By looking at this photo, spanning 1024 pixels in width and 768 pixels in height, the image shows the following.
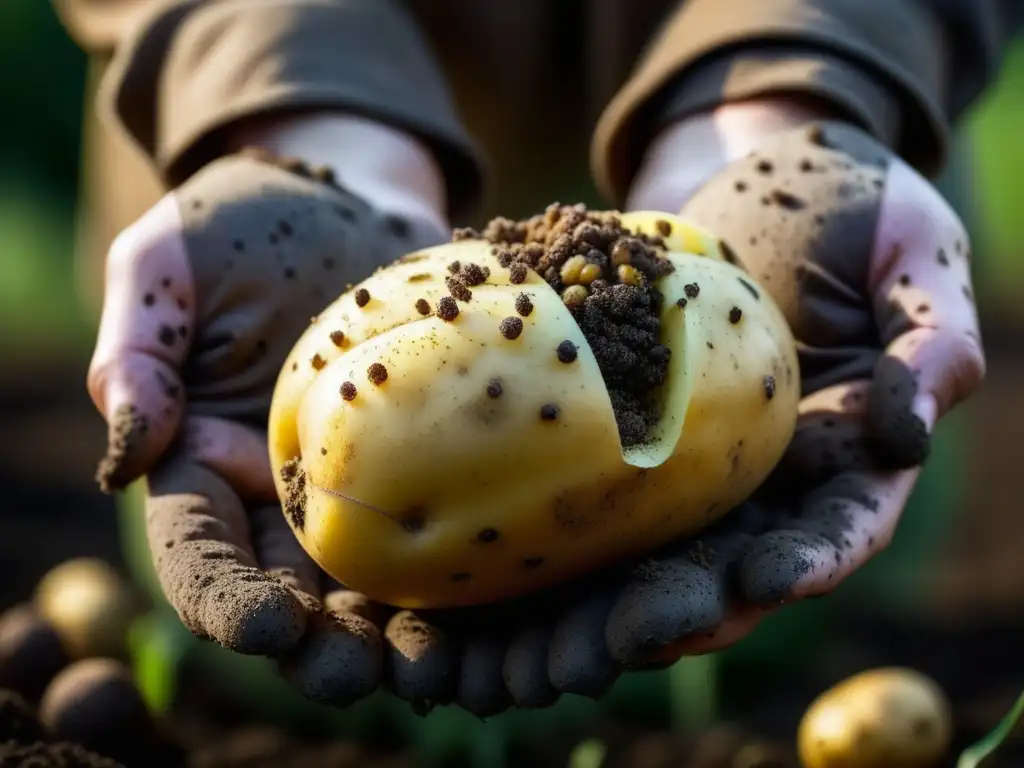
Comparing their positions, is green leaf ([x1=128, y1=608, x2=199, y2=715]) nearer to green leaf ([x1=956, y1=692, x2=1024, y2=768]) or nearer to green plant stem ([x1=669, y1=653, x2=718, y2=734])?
green plant stem ([x1=669, y1=653, x2=718, y2=734])

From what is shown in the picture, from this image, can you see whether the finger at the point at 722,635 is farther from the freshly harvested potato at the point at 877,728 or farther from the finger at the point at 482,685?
the freshly harvested potato at the point at 877,728

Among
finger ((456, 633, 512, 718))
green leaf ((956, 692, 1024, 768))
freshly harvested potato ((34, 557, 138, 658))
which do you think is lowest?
freshly harvested potato ((34, 557, 138, 658))

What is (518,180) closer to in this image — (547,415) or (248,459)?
(248,459)

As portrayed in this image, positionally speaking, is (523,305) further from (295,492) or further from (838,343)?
(838,343)

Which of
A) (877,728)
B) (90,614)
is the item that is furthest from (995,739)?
(90,614)

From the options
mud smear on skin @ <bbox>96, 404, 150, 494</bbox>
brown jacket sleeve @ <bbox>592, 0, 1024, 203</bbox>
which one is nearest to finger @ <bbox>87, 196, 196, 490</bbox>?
mud smear on skin @ <bbox>96, 404, 150, 494</bbox>
